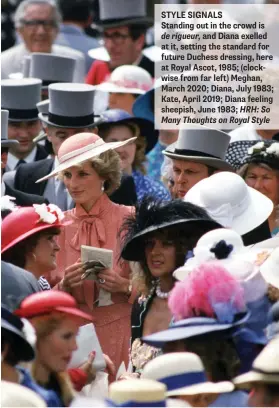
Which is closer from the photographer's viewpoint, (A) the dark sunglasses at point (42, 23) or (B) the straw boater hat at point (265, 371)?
(B) the straw boater hat at point (265, 371)

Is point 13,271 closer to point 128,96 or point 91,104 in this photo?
point 91,104

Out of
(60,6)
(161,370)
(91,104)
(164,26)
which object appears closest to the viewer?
(161,370)

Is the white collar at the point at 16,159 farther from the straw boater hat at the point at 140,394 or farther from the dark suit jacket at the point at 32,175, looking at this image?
the straw boater hat at the point at 140,394

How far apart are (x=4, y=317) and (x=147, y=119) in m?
4.19

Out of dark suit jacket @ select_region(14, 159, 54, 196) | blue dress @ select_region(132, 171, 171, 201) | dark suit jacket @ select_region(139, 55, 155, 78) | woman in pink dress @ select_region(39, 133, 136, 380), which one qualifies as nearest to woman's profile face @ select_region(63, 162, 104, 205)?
woman in pink dress @ select_region(39, 133, 136, 380)

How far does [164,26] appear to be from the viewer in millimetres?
9000

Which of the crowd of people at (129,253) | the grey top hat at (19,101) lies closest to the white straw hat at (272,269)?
the crowd of people at (129,253)

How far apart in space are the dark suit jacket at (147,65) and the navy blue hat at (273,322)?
5.62m

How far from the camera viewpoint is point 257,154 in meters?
8.60

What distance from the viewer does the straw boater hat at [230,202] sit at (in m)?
7.68

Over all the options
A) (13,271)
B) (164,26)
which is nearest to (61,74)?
(164,26)

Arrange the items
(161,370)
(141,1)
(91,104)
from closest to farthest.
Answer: (161,370)
(91,104)
(141,1)

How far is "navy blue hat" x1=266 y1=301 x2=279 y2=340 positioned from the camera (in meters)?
6.51

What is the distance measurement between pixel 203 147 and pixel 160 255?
1.62 meters
